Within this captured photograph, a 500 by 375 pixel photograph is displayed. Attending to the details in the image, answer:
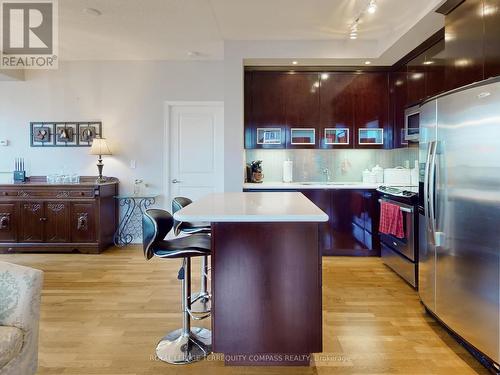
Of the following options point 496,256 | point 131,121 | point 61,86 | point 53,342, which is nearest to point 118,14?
point 131,121

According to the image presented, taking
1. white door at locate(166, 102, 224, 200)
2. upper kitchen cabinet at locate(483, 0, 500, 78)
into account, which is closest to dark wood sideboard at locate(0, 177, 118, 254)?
white door at locate(166, 102, 224, 200)

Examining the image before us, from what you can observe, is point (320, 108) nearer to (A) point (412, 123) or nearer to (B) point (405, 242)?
(A) point (412, 123)

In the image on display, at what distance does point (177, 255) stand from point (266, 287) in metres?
0.57

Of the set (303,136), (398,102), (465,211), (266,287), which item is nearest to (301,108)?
(303,136)

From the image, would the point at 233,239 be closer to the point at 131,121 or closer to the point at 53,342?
the point at 53,342

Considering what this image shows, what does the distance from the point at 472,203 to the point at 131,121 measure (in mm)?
4514

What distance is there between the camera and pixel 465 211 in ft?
6.75

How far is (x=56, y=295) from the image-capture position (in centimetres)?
311

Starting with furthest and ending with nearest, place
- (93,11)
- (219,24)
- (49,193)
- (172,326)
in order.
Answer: (49,193) < (219,24) < (93,11) < (172,326)

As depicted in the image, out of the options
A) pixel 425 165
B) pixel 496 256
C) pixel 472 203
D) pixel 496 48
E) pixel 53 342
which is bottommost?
pixel 53 342

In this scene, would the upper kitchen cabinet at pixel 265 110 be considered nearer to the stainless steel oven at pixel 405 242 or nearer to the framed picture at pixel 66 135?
the stainless steel oven at pixel 405 242

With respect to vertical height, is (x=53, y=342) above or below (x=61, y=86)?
below

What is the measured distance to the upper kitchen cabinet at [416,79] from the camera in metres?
3.70

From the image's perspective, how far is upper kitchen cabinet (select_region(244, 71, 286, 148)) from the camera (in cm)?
452
